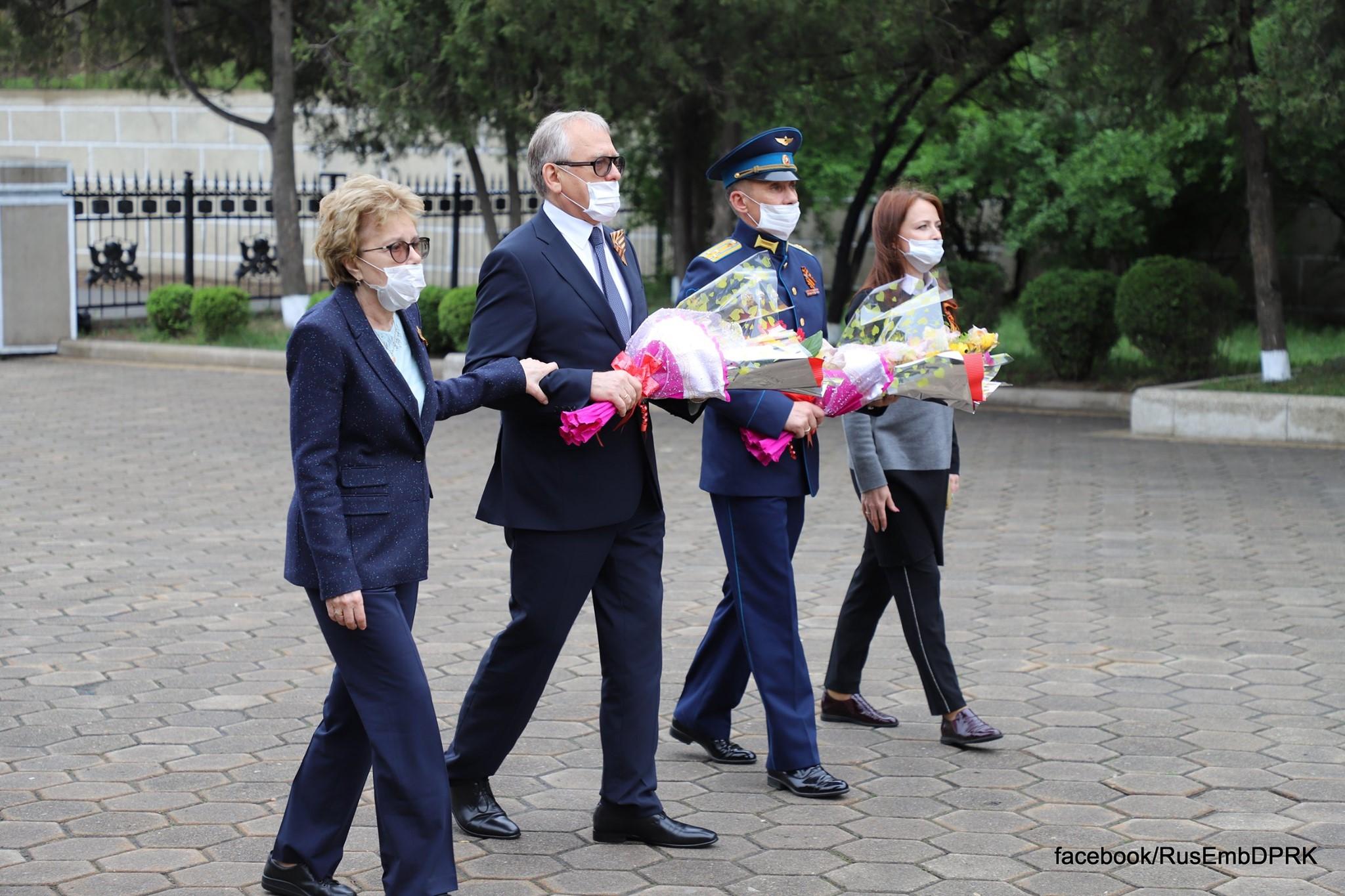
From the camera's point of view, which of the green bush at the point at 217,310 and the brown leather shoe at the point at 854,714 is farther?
the green bush at the point at 217,310

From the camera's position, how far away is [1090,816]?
183 inches

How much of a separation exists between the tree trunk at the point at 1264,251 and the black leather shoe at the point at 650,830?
10.4 meters

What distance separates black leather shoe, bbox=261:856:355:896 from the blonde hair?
146 centimetres

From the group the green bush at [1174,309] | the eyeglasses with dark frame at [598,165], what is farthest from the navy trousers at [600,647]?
the green bush at [1174,309]

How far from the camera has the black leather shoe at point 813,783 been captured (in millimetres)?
4809

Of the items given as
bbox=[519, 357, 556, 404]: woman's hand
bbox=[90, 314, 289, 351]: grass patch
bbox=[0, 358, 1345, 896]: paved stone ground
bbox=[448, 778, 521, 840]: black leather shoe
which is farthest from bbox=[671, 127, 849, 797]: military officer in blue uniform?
bbox=[90, 314, 289, 351]: grass patch

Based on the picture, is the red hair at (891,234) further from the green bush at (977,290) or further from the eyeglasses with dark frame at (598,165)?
the green bush at (977,290)

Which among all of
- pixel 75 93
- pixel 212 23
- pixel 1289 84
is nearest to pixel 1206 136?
pixel 1289 84

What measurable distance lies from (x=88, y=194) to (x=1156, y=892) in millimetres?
17320

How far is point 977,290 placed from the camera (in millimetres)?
15727

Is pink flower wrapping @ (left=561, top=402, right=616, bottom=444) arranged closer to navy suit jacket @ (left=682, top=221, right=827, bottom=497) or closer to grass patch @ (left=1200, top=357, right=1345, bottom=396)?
navy suit jacket @ (left=682, top=221, right=827, bottom=497)

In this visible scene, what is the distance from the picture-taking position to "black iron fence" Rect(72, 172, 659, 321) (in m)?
20.4

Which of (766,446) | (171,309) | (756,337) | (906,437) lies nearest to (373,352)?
(756,337)

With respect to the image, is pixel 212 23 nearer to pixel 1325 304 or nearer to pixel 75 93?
pixel 75 93
